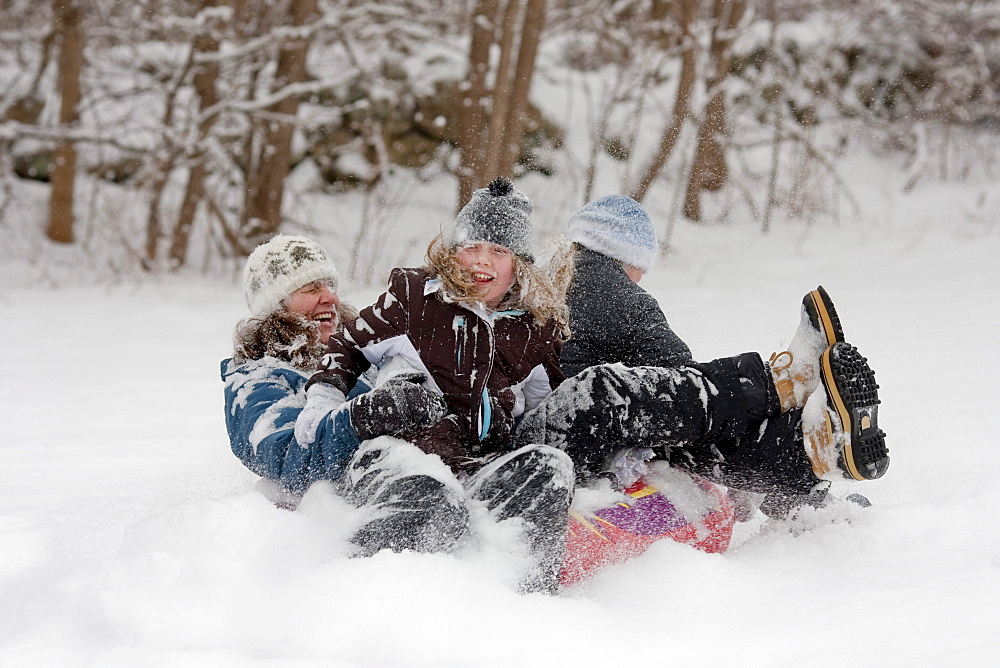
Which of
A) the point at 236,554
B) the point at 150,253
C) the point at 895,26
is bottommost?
the point at 150,253

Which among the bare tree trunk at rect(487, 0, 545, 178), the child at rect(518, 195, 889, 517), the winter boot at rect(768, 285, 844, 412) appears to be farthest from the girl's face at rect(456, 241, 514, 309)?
the bare tree trunk at rect(487, 0, 545, 178)

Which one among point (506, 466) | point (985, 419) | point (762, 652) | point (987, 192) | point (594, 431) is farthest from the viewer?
point (987, 192)


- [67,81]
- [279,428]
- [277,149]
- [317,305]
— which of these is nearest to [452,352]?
[279,428]

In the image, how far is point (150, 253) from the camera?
7996 mm

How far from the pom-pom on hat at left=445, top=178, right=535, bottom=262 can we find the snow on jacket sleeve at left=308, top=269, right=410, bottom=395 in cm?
20

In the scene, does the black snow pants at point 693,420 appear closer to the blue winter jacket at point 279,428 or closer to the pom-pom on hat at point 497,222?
the pom-pom on hat at point 497,222

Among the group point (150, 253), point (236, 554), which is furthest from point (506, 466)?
point (150, 253)

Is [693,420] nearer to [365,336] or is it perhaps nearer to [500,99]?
[365,336]

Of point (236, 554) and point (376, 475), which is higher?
point (376, 475)

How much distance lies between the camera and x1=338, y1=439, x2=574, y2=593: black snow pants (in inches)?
78.2

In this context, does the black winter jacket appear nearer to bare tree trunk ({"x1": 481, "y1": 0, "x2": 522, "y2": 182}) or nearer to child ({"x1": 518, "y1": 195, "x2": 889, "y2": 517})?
child ({"x1": 518, "y1": 195, "x2": 889, "y2": 517})

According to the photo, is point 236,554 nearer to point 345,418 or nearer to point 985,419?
point 345,418

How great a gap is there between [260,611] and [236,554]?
223mm

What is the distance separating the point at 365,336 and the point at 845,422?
1.16 m
